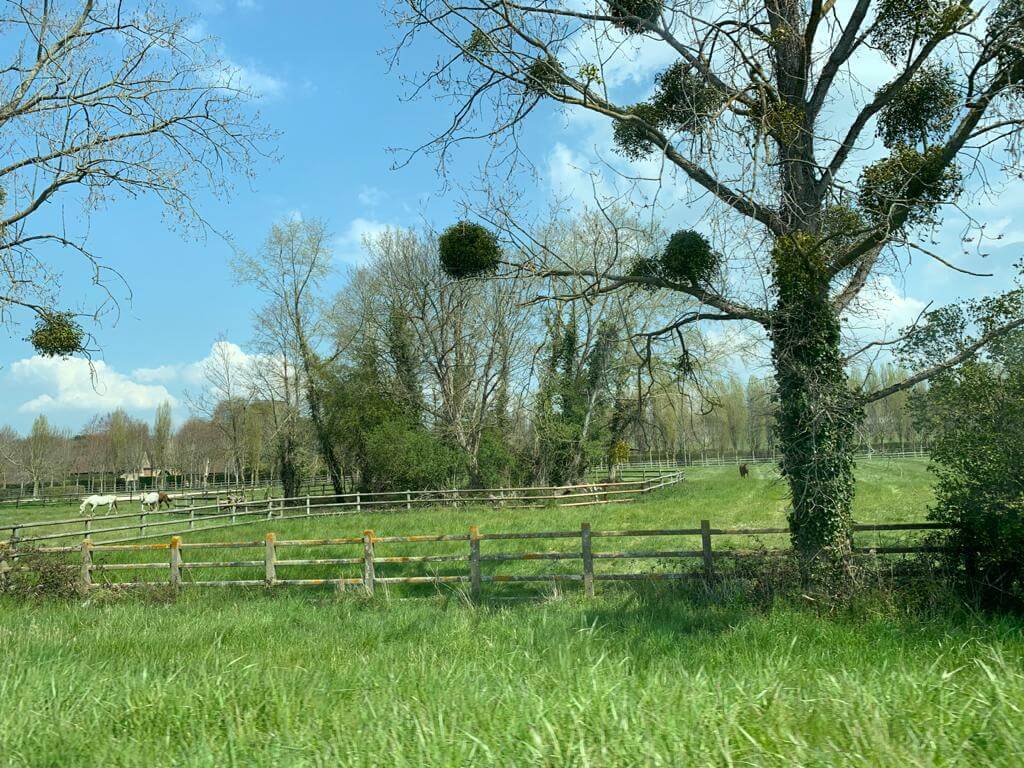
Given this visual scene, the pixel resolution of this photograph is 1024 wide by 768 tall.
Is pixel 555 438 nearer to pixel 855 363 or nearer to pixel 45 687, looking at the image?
pixel 855 363

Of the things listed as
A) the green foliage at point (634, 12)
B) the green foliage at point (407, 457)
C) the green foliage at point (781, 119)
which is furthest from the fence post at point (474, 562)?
the green foliage at point (407, 457)

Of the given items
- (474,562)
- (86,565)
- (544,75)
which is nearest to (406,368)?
(86,565)

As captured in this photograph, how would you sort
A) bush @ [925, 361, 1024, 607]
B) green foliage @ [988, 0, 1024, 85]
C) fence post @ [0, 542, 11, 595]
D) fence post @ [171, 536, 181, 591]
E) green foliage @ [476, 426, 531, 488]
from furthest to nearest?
green foliage @ [476, 426, 531, 488] → fence post @ [171, 536, 181, 591] → fence post @ [0, 542, 11, 595] → green foliage @ [988, 0, 1024, 85] → bush @ [925, 361, 1024, 607]

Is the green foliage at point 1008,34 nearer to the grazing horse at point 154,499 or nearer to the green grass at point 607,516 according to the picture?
the green grass at point 607,516

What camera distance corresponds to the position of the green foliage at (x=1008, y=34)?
9.10 metres

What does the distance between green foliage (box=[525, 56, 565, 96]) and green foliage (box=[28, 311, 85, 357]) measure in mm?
7268

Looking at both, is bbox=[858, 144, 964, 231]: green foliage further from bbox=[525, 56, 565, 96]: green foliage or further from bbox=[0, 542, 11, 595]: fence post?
bbox=[0, 542, 11, 595]: fence post

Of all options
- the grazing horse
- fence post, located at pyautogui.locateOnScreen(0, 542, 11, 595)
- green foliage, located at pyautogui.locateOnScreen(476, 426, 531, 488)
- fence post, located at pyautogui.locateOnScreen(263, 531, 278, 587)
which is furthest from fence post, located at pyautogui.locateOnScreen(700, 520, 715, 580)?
the grazing horse

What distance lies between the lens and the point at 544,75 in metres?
10.8

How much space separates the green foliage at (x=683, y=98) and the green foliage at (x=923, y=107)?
2877 millimetres

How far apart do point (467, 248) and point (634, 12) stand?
4.05m

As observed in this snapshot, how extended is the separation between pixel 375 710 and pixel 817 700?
7.56 ft

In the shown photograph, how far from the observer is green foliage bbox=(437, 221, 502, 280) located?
10.8m

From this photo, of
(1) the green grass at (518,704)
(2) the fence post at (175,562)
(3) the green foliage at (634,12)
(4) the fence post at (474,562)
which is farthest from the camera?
(2) the fence post at (175,562)
